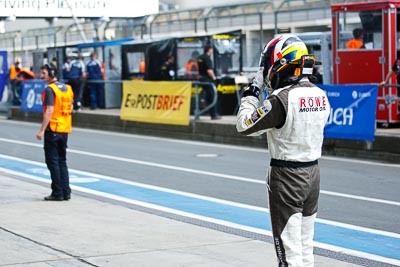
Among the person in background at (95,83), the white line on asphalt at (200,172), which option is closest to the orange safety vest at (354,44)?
the white line on asphalt at (200,172)

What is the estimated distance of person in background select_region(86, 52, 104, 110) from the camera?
26.4 meters

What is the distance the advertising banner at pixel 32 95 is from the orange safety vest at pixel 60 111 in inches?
599

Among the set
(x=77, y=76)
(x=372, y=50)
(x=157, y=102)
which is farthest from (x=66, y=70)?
(x=372, y=50)

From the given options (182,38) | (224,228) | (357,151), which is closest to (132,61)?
(182,38)

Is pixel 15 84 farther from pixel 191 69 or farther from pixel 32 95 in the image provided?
pixel 191 69

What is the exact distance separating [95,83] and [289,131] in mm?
21486

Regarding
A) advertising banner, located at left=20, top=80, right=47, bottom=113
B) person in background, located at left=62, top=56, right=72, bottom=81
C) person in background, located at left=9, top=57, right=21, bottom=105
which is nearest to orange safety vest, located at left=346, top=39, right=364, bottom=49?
person in background, located at left=62, top=56, right=72, bottom=81

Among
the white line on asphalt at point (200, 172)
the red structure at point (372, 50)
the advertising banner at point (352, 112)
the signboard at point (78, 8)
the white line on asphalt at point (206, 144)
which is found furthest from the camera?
the red structure at point (372, 50)

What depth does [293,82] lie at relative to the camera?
5484 mm

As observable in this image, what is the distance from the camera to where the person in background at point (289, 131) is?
5410 millimetres

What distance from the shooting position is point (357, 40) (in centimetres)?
1817

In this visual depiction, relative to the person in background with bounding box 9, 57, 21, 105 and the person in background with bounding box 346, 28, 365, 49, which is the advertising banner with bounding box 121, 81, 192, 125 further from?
the person in background with bounding box 9, 57, 21, 105

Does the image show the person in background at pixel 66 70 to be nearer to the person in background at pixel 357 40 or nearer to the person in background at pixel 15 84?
the person in background at pixel 15 84

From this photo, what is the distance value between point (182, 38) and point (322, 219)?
15.1 meters
